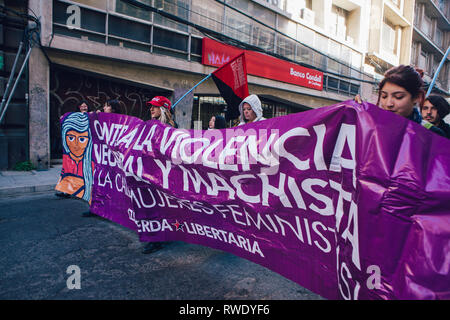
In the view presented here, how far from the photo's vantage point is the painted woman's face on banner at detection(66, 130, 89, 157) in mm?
4370

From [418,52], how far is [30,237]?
35.0 meters

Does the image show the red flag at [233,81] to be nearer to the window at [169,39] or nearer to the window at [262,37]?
the window at [169,39]

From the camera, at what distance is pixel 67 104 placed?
8.78 metres

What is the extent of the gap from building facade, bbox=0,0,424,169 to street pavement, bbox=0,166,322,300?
406 centimetres

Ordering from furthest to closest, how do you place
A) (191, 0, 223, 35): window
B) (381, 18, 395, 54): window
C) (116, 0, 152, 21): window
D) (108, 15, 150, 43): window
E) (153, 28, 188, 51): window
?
1. (381, 18, 395, 54): window
2. (191, 0, 223, 35): window
3. (153, 28, 188, 51): window
4. (116, 0, 152, 21): window
5. (108, 15, 150, 43): window

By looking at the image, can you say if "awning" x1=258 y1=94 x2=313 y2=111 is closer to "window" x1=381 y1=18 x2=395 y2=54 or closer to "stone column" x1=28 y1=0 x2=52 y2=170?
"stone column" x1=28 y1=0 x2=52 y2=170

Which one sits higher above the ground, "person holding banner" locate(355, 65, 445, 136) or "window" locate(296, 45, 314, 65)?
"window" locate(296, 45, 314, 65)

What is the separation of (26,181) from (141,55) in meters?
5.28

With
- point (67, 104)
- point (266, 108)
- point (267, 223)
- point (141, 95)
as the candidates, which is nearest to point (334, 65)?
point (266, 108)

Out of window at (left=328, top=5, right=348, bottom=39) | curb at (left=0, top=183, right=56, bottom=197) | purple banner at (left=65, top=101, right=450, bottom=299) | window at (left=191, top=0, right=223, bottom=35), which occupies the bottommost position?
curb at (left=0, top=183, right=56, bottom=197)

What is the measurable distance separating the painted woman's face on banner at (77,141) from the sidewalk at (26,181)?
2.00 m

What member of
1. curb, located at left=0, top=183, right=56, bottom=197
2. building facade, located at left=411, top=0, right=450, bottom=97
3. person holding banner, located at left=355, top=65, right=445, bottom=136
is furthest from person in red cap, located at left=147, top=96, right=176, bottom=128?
building facade, located at left=411, top=0, right=450, bottom=97

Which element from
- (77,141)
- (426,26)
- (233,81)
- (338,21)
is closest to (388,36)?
(338,21)

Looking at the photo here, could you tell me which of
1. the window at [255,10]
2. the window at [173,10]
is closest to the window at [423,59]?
the window at [255,10]
